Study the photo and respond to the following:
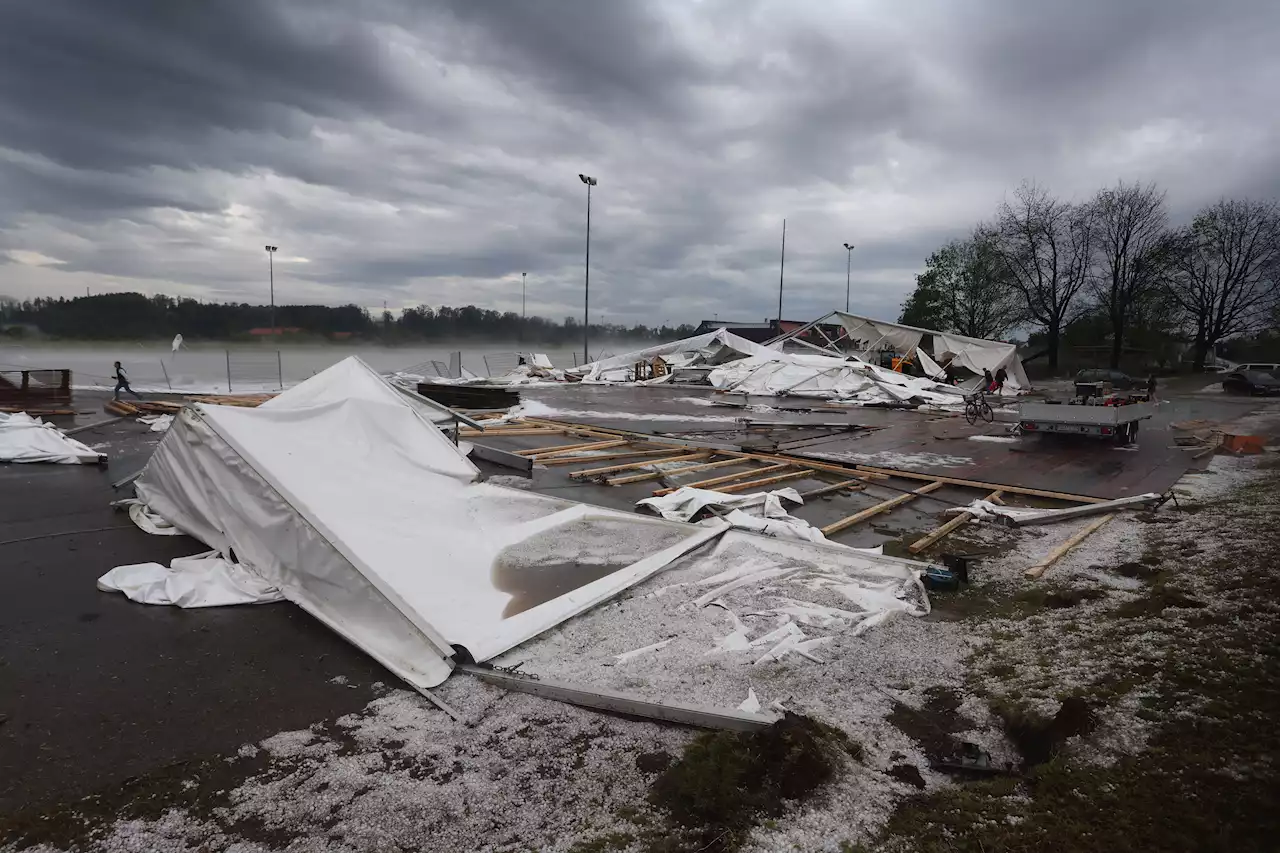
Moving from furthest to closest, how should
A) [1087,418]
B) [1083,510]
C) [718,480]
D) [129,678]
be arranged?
[1087,418]
[718,480]
[1083,510]
[129,678]

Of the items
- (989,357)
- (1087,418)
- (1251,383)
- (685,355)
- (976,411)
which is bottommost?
(976,411)

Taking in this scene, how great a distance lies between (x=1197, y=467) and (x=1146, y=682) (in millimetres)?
10151

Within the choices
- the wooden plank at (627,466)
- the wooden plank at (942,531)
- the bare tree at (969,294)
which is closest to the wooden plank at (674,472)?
the wooden plank at (627,466)

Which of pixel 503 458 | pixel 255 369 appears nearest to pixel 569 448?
pixel 503 458

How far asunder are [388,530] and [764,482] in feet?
18.8

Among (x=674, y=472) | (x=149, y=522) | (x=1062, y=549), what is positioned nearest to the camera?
(x=1062, y=549)

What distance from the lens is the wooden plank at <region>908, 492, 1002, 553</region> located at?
670 cm

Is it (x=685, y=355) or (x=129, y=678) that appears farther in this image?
(x=685, y=355)

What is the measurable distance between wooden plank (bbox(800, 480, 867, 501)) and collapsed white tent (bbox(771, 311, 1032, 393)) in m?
24.0

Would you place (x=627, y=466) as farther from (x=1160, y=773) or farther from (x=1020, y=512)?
(x=1160, y=773)

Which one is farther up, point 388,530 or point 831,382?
point 831,382

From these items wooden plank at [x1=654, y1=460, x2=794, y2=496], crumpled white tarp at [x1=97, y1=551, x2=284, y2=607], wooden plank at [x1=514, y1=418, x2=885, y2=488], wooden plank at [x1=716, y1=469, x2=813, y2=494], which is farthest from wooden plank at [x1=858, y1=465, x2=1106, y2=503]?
crumpled white tarp at [x1=97, y1=551, x2=284, y2=607]

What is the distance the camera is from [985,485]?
9.96 metres

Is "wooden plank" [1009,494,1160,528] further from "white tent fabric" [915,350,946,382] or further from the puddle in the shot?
"white tent fabric" [915,350,946,382]
